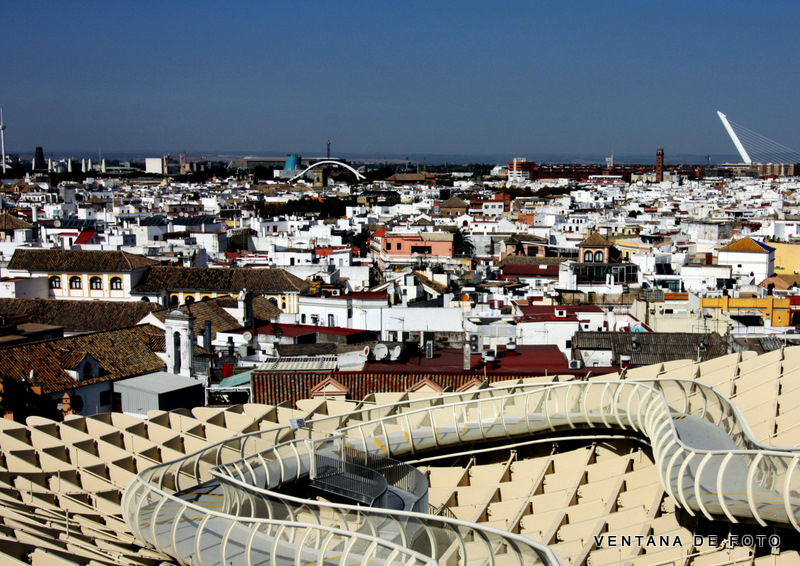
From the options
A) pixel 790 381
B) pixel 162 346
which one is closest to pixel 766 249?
pixel 162 346

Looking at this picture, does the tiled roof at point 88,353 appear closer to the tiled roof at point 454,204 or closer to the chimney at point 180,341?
the chimney at point 180,341

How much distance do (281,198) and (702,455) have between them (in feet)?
228

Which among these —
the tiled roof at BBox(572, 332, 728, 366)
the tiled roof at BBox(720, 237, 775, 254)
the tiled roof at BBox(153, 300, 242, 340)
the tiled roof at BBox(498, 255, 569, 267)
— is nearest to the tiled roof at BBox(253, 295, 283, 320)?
the tiled roof at BBox(153, 300, 242, 340)

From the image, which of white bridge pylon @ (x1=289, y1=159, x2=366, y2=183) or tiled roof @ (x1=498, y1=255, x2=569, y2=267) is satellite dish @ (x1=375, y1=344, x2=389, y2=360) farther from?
white bridge pylon @ (x1=289, y1=159, x2=366, y2=183)

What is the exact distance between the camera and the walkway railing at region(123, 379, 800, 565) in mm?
4484

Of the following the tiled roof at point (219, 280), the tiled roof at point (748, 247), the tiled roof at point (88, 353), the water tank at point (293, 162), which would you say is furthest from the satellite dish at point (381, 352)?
the water tank at point (293, 162)

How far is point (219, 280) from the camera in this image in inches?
909

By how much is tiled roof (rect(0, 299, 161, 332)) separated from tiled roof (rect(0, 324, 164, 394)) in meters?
4.09

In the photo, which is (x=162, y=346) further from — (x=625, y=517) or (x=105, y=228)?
(x=105, y=228)

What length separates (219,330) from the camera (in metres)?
17.1

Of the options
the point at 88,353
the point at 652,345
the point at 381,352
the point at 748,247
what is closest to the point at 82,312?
the point at 88,353

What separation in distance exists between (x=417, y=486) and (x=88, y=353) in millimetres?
8400

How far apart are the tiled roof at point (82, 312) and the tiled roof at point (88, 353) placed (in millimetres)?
4093

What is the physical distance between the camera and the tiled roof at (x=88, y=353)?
12.7 metres
